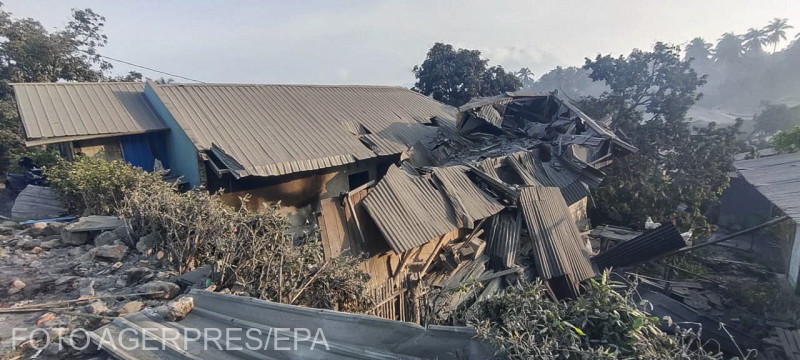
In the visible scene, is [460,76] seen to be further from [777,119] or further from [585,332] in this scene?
[777,119]

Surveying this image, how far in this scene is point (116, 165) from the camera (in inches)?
297

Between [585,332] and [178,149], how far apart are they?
32.4ft

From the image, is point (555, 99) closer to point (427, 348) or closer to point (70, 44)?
point (427, 348)

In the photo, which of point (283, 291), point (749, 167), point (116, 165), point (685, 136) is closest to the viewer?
point (283, 291)

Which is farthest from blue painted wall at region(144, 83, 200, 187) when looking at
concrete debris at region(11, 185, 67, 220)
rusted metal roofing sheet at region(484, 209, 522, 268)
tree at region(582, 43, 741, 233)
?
tree at region(582, 43, 741, 233)

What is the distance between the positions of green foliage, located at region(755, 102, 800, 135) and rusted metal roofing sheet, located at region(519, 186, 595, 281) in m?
28.6

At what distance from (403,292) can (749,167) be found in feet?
37.4

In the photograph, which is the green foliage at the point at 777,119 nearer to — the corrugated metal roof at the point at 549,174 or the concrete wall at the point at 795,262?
the concrete wall at the point at 795,262

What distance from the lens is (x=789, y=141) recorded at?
11.7 m

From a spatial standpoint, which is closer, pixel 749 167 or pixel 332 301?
pixel 332 301

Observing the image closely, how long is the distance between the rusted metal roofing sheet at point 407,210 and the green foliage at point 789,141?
489 inches

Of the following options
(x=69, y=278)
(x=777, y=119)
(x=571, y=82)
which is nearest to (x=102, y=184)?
(x=69, y=278)

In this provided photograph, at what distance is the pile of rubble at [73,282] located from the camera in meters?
3.30

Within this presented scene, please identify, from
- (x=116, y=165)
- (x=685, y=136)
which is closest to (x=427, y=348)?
(x=116, y=165)
